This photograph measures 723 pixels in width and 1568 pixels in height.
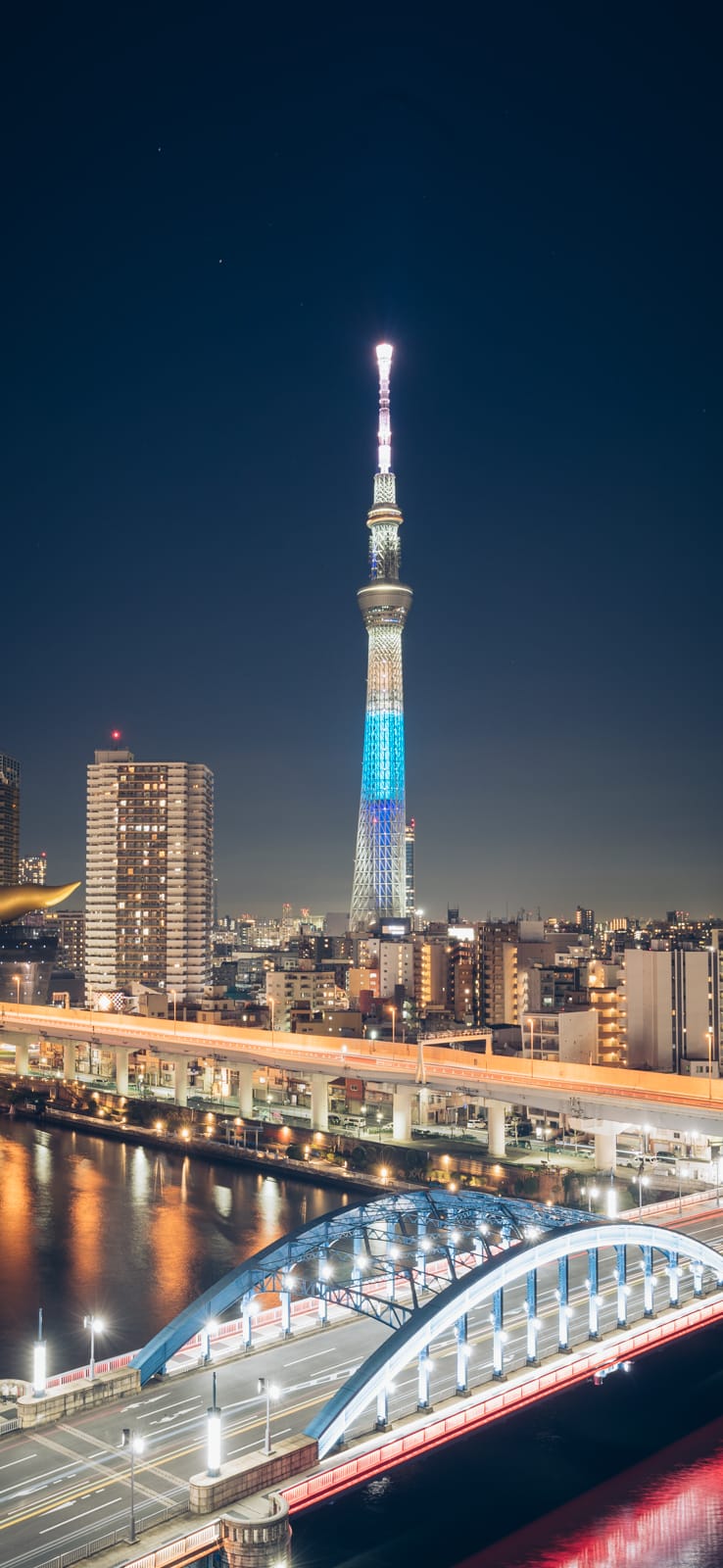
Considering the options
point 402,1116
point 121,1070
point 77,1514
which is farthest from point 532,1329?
point 121,1070

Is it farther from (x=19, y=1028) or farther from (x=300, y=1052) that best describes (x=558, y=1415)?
(x=19, y=1028)

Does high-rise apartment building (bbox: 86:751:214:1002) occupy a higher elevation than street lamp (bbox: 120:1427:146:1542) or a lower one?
higher

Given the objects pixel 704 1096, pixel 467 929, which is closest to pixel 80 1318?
pixel 704 1096

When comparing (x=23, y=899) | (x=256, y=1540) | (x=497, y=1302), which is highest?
A: (x=23, y=899)

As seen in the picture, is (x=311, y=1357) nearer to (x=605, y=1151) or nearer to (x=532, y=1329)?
(x=532, y=1329)

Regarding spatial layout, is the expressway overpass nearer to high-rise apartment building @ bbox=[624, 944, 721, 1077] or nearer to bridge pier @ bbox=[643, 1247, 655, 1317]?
high-rise apartment building @ bbox=[624, 944, 721, 1077]

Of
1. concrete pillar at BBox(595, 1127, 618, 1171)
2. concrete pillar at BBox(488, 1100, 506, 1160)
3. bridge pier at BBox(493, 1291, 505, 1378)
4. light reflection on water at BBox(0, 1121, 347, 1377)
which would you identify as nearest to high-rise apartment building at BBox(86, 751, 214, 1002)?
light reflection on water at BBox(0, 1121, 347, 1377)

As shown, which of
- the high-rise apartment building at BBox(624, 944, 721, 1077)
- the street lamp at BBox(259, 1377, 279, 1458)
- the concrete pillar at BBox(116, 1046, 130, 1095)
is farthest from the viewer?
the concrete pillar at BBox(116, 1046, 130, 1095)
